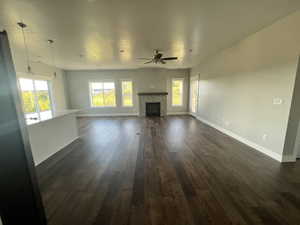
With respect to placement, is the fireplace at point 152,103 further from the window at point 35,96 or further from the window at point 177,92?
the window at point 35,96

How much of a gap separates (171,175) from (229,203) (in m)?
0.91

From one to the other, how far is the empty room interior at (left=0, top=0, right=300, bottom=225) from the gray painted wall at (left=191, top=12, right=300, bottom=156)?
0.02 m

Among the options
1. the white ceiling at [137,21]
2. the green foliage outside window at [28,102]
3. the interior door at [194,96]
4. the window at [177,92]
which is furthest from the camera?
the window at [177,92]

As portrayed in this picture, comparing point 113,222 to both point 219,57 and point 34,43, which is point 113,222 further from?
point 219,57

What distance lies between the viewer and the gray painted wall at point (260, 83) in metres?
2.49

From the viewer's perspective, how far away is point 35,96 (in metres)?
Answer: 5.42

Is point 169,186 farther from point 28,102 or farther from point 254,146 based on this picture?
point 28,102

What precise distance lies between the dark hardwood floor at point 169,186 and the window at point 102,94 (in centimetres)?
459

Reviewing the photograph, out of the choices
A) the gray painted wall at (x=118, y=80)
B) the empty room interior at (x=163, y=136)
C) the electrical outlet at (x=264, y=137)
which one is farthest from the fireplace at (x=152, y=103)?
the electrical outlet at (x=264, y=137)

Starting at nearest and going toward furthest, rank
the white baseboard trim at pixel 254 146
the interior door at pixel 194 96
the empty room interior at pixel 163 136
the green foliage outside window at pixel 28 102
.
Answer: the empty room interior at pixel 163 136
the white baseboard trim at pixel 254 146
the green foliage outside window at pixel 28 102
the interior door at pixel 194 96

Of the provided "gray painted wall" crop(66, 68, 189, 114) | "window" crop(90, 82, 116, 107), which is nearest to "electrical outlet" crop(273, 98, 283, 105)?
"gray painted wall" crop(66, 68, 189, 114)

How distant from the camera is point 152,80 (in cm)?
752

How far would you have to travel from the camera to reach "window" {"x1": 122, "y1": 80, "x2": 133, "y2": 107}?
7.69 metres

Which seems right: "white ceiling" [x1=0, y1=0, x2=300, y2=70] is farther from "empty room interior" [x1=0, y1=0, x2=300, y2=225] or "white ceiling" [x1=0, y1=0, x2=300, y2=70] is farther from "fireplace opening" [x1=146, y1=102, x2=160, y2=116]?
"fireplace opening" [x1=146, y1=102, x2=160, y2=116]
